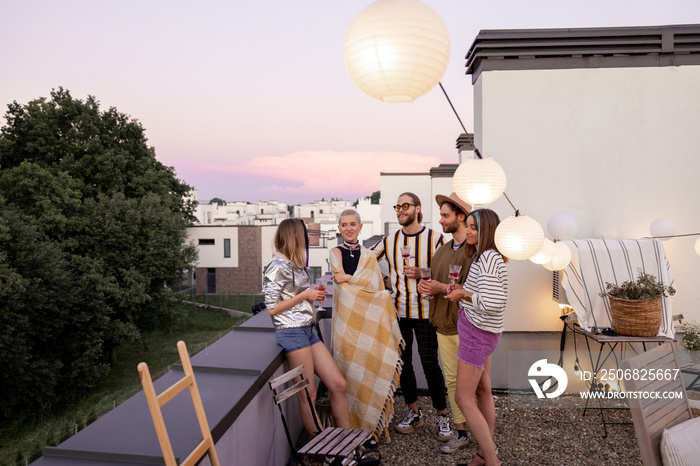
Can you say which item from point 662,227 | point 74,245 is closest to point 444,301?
point 662,227

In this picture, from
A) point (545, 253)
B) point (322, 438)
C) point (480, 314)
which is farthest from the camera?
point (545, 253)

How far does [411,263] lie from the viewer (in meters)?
→ 3.62

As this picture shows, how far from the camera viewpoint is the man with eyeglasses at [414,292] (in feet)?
11.8

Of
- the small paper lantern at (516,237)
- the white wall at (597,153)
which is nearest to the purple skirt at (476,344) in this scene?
the small paper lantern at (516,237)

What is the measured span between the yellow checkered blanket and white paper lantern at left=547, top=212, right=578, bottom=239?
6.42 ft

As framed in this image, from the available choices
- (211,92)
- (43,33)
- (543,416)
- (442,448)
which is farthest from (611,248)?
(43,33)

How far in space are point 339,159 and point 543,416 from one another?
142ft

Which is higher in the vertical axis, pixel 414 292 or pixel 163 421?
pixel 414 292

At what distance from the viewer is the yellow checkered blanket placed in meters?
3.54

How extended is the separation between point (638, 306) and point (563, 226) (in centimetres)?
96

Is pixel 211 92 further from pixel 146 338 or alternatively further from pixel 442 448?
pixel 442 448

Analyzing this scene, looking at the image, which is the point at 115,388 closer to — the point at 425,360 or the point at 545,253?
the point at 425,360

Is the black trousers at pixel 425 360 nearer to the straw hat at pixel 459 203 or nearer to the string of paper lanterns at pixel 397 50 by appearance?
the straw hat at pixel 459 203

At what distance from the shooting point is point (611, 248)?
14.1 ft
